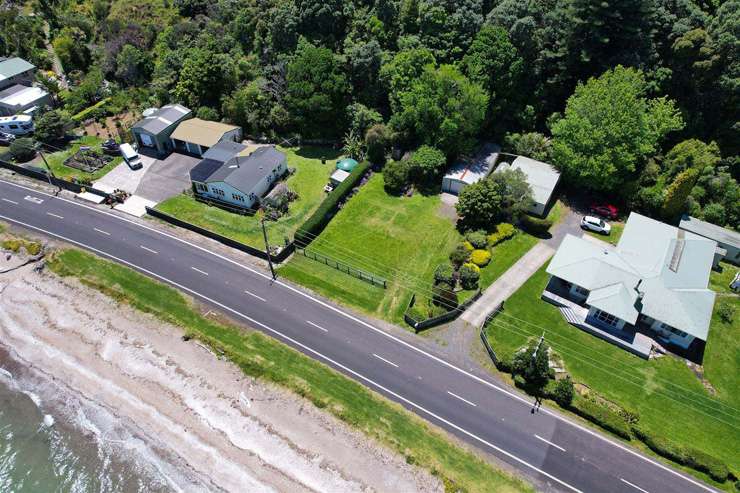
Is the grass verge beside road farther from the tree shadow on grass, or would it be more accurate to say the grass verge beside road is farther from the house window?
the tree shadow on grass

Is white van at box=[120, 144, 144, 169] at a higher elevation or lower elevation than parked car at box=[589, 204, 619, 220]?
lower

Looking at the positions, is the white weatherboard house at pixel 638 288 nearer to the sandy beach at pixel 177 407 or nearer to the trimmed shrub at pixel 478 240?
the trimmed shrub at pixel 478 240

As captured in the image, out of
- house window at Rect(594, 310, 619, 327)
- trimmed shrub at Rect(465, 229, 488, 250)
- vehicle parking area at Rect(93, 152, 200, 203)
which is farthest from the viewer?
vehicle parking area at Rect(93, 152, 200, 203)

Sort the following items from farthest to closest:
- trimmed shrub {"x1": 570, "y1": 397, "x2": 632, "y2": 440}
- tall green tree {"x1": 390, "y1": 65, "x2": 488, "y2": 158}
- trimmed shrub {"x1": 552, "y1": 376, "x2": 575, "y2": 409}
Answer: tall green tree {"x1": 390, "y1": 65, "x2": 488, "y2": 158} < trimmed shrub {"x1": 552, "y1": 376, "x2": 575, "y2": 409} < trimmed shrub {"x1": 570, "y1": 397, "x2": 632, "y2": 440}

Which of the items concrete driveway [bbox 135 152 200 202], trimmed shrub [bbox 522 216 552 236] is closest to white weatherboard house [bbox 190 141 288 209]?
concrete driveway [bbox 135 152 200 202]

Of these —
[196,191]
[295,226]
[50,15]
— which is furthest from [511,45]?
[50,15]

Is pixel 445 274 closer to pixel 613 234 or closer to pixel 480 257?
pixel 480 257

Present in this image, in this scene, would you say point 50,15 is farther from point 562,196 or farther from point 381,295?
point 562,196
